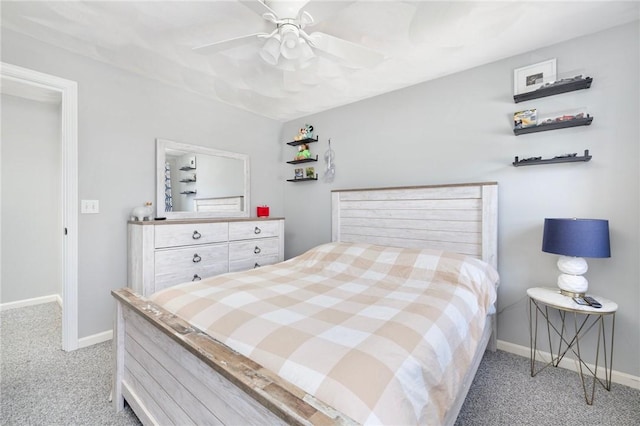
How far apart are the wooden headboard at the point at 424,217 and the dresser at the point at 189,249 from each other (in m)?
0.91

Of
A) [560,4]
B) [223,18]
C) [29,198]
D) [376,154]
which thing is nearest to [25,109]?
[29,198]

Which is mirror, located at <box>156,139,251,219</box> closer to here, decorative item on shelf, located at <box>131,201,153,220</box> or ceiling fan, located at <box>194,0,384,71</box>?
decorative item on shelf, located at <box>131,201,153,220</box>

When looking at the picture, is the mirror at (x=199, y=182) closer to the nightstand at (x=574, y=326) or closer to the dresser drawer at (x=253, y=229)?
the dresser drawer at (x=253, y=229)

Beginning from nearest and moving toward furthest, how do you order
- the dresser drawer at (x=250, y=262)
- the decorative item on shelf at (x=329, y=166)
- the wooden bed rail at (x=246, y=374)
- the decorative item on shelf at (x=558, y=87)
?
the wooden bed rail at (x=246, y=374) < the decorative item on shelf at (x=558, y=87) < the dresser drawer at (x=250, y=262) < the decorative item on shelf at (x=329, y=166)

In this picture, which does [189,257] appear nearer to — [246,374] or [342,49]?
[246,374]

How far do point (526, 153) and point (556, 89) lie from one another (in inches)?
18.2

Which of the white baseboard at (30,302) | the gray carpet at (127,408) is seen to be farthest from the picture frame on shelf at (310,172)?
the white baseboard at (30,302)

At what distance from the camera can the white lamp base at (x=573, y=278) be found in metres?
1.82

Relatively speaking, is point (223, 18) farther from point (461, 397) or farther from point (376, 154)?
point (461, 397)

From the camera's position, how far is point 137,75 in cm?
258

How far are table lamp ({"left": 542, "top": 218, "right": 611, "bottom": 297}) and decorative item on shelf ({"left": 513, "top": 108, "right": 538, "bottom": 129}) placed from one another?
77cm

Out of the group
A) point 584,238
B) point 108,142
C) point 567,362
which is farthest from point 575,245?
point 108,142

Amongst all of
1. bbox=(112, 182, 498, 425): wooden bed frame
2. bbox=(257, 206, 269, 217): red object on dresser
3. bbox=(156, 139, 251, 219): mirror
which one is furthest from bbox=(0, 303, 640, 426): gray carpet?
bbox=(257, 206, 269, 217): red object on dresser

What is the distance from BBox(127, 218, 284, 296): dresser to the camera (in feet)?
7.53
